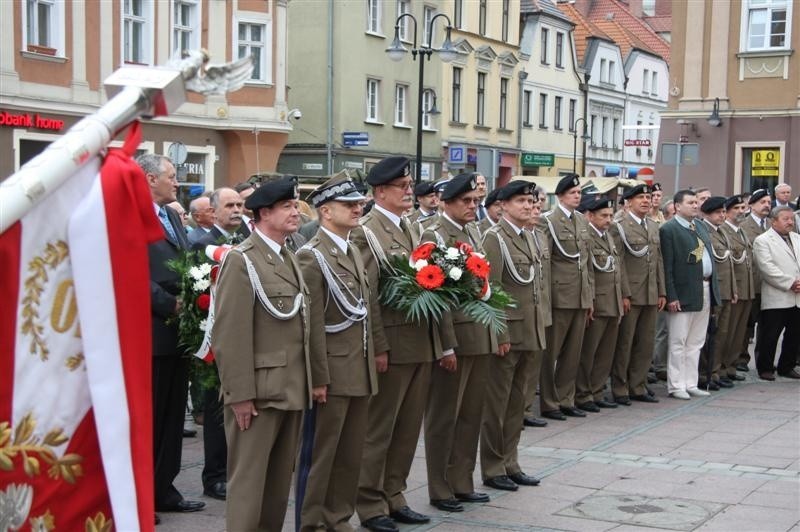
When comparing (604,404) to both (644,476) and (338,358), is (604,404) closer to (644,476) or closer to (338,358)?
(644,476)

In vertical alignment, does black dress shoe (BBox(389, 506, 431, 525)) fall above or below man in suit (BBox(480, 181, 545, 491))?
below

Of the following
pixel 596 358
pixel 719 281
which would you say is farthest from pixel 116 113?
pixel 719 281

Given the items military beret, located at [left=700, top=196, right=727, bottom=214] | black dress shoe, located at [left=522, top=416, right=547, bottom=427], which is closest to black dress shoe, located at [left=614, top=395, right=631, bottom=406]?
black dress shoe, located at [left=522, top=416, right=547, bottom=427]

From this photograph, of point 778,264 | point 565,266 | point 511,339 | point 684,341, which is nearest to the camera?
point 511,339

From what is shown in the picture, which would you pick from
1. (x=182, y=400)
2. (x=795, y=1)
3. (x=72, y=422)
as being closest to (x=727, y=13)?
(x=795, y=1)

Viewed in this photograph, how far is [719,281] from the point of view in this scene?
1373cm

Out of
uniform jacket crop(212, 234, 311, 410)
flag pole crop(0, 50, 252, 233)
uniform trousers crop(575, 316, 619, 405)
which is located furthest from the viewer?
uniform trousers crop(575, 316, 619, 405)

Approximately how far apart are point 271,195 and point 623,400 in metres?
7.34

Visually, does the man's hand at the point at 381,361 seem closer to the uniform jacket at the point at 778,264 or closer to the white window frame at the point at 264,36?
the uniform jacket at the point at 778,264

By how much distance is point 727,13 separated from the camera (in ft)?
108

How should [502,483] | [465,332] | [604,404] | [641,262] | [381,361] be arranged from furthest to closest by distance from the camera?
[641,262]
[604,404]
[502,483]
[465,332]
[381,361]

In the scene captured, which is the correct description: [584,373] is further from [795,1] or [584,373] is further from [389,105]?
[389,105]

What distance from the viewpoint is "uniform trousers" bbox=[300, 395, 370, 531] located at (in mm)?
6594

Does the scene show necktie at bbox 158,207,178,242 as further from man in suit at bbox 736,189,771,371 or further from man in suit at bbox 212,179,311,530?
man in suit at bbox 736,189,771,371
